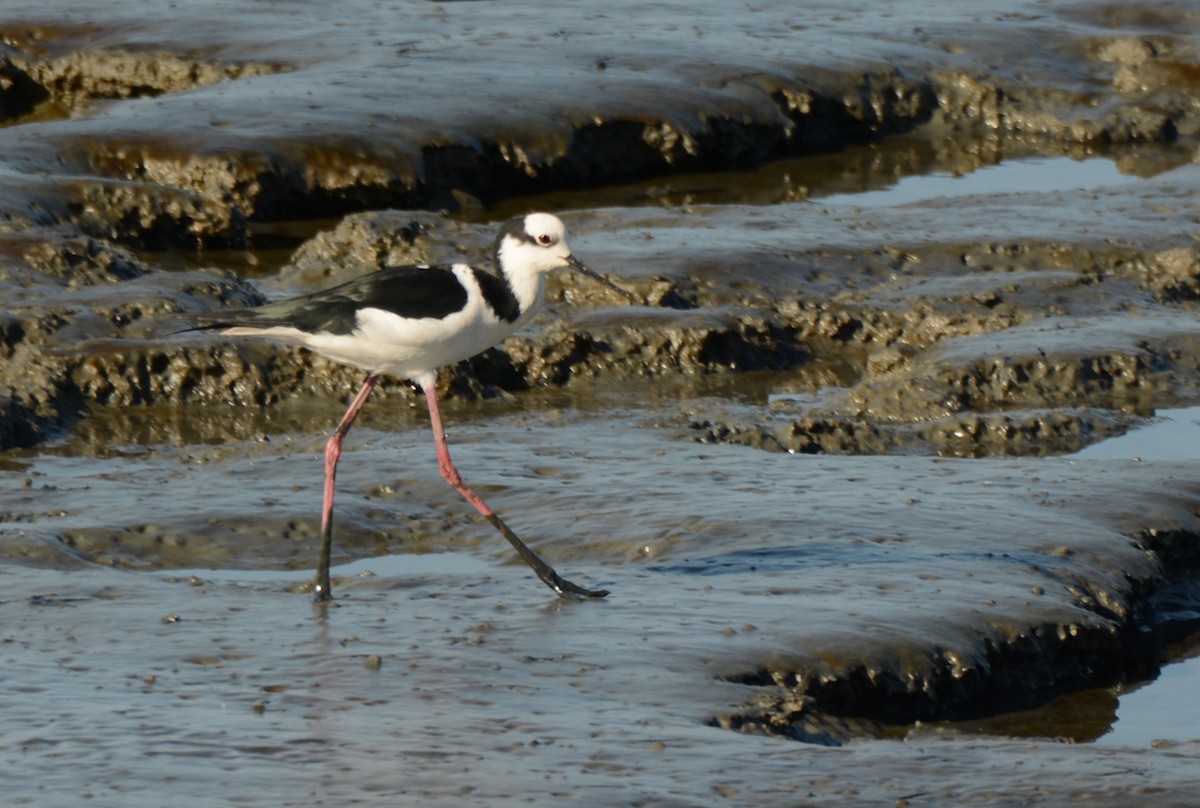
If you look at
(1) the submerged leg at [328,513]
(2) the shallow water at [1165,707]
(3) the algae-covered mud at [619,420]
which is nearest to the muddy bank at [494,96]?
(3) the algae-covered mud at [619,420]

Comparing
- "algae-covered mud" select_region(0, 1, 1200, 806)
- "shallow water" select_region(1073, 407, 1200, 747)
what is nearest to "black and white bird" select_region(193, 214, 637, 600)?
"algae-covered mud" select_region(0, 1, 1200, 806)

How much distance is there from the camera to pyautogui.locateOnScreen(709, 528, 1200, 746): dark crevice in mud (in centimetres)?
655

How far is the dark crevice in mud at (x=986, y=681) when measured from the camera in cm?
655

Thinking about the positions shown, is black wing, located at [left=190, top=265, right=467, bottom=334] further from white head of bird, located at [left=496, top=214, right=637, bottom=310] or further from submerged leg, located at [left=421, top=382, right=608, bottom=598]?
submerged leg, located at [left=421, top=382, right=608, bottom=598]

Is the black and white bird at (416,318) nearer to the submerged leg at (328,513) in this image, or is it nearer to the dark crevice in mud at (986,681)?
the submerged leg at (328,513)

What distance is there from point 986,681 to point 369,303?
2590mm

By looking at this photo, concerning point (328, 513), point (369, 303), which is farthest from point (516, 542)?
point (369, 303)

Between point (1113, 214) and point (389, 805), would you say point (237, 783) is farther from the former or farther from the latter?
point (1113, 214)

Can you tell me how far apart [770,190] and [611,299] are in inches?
213

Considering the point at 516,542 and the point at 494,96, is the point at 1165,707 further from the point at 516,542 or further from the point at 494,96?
the point at 494,96

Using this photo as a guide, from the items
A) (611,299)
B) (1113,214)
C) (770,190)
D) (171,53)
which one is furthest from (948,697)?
(171,53)

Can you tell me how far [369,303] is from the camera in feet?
24.4

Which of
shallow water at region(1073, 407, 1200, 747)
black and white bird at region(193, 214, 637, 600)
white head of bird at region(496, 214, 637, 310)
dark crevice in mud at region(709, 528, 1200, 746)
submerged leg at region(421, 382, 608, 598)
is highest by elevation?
white head of bird at region(496, 214, 637, 310)

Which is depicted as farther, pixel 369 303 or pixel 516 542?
pixel 516 542
